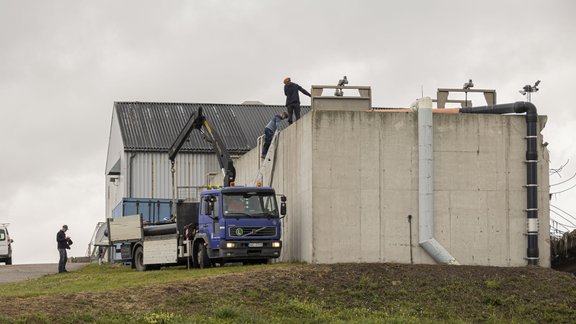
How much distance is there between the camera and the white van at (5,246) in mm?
55469

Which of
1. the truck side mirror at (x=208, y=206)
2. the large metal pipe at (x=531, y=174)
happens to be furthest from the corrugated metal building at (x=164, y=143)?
the large metal pipe at (x=531, y=174)

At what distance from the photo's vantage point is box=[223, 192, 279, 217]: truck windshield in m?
34.1

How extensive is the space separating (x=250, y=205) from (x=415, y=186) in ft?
16.0

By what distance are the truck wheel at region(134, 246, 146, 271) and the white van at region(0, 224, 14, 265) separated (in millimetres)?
17042

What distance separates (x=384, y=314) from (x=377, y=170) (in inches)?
304

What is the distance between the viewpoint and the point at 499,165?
34344mm

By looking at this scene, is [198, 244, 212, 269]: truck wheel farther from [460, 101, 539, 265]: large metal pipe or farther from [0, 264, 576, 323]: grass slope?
[460, 101, 539, 265]: large metal pipe

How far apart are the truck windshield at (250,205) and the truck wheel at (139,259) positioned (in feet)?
21.0

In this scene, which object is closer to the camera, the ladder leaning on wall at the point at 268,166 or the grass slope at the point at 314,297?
the grass slope at the point at 314,297

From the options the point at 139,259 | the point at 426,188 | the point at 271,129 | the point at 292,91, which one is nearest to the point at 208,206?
the point at 292,91

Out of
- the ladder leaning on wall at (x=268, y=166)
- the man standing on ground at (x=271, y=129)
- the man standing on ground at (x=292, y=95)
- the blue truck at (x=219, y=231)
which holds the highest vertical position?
the man standing on ground at (x=292, y=95)

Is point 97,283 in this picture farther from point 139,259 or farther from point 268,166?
point 268,166

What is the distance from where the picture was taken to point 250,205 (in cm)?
3422

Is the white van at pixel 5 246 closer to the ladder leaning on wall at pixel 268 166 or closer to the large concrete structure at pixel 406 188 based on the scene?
the ladder leaning on wall at pixel 268 166
